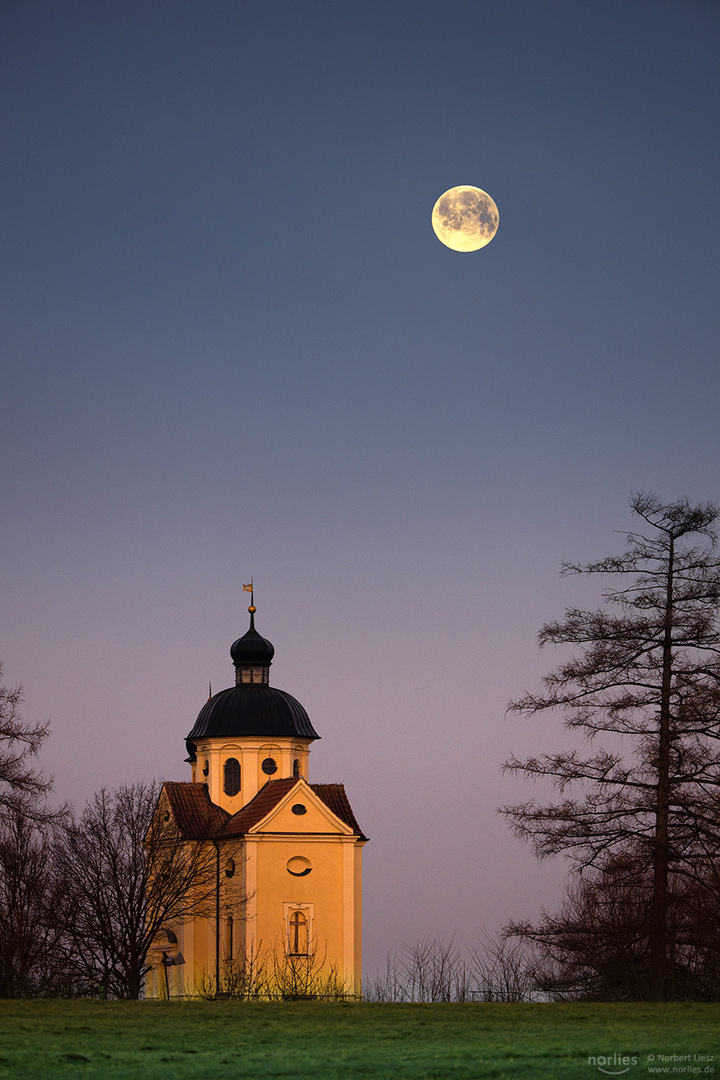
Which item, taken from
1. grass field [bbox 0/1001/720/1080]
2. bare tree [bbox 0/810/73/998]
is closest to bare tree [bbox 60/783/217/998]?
bare tree [bbox 0/810/73/998]

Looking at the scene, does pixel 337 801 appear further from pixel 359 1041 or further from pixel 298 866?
pixel 359 1041

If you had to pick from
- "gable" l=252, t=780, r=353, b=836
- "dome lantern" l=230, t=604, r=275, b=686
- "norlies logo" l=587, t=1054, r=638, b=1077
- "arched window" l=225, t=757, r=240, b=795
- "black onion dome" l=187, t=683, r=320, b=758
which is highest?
"dome lantern" l=230, t=604, r=275, b=686

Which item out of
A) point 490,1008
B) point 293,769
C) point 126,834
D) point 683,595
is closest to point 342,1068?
point 490,1008

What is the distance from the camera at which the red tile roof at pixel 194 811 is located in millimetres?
60344

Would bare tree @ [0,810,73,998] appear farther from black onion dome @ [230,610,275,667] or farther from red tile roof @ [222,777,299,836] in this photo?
black onion dome @ [230,610,275,667]

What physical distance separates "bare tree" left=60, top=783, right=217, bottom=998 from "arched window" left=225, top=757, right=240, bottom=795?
872 cm

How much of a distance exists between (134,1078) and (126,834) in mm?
38299

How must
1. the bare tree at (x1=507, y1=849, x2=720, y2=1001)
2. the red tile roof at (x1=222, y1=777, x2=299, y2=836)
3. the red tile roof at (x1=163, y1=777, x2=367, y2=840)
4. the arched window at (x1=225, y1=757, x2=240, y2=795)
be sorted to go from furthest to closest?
the arched window at (x1=225, y1=757, x2=240, y2=795) → the red tile roof at (x1=163, y1=777, x2=367, y2=840) → the red tile roof at (x1=222, y1=777, x2=299, y2=836) → the bare tree at (x1=507, y1=849, x2=720, y2=1001)

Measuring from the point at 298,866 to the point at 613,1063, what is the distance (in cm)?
4624

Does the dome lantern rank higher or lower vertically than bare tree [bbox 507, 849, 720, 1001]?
higher

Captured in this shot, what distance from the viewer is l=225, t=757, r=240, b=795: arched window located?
6344 cm

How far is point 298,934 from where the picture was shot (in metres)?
56.8

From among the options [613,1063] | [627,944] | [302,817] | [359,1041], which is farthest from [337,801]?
[613,1063]

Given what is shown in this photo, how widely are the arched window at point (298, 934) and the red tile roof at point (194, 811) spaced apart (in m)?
5.77
